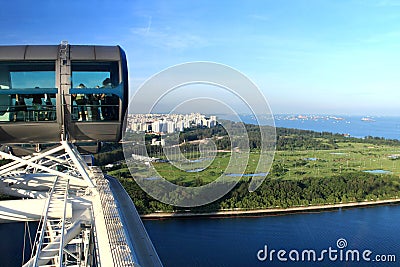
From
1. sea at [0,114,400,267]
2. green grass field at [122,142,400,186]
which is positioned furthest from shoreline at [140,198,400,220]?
green grass field at [122,142,400,186]

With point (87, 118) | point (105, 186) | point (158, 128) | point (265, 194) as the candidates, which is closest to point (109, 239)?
point (105, 186)

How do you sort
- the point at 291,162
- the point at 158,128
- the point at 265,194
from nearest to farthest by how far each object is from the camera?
the point at 158,128, the point at 265,194, the point at 291,162

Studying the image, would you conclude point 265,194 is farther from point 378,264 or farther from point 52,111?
point 52,111

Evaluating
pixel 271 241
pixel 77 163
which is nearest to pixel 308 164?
pixel 271 241

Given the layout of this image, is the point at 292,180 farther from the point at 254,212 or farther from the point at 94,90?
the point at 94,90

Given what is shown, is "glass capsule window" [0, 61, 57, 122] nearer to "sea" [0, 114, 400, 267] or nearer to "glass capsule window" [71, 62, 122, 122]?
"glass capsule window" [71, 62, 122, 122]

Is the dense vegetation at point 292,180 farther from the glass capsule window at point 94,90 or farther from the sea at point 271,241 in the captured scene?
the glass capsule window at point 94,90
